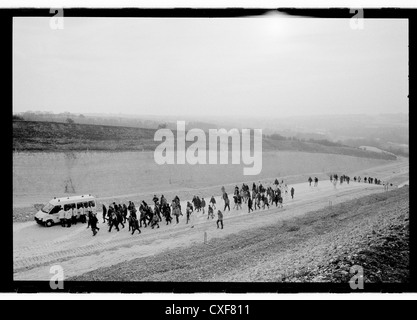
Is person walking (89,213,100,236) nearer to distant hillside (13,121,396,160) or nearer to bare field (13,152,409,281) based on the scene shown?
bare field (13,152,409,281)

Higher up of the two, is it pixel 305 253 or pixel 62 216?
pixel 62 216

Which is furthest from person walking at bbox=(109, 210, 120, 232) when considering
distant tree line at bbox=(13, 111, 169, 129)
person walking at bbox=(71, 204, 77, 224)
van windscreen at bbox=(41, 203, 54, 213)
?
distant tree line at bbox=(13, 111, 169, 129)

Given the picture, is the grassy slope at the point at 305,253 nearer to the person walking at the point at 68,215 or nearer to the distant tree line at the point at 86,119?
the person walking at the point at 68,215

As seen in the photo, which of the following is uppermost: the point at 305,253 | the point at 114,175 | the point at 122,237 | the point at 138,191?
the point at 114,175

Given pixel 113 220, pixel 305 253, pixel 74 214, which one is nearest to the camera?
pixel 305 253

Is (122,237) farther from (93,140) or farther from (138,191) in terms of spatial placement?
(93,140)

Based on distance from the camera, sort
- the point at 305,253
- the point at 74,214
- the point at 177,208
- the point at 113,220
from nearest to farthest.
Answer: the point at 305,253 → the point at 74,214 → the point at 113,220 → the point at 177,208

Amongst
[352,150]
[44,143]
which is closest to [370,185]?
[352,150]

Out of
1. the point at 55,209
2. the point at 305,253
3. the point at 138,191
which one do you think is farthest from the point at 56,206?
the point at 305,253
